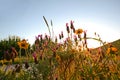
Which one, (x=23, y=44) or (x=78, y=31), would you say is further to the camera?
(x=78, y=31)

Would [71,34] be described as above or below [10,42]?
below

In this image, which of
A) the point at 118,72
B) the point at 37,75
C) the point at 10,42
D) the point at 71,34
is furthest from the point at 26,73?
the point at 10,42

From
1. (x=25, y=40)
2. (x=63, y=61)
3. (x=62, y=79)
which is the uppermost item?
(x=25, y=40)

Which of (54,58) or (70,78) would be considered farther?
(54,58)

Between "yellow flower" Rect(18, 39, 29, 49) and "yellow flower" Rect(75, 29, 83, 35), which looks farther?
"yellow flower" Rect(75, 29, 83, 35)

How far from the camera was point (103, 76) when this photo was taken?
2.76m

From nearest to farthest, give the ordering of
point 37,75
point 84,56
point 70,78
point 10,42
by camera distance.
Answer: point 70,78, point 37,75, point 84,56, point 10,42

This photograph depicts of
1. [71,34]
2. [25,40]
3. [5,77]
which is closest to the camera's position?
[5,77]

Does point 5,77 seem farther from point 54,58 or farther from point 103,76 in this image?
point 103,76

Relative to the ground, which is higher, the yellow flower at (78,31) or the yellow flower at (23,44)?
the yellow flower at (78,31)

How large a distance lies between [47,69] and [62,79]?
15.4 inches

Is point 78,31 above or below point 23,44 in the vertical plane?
above

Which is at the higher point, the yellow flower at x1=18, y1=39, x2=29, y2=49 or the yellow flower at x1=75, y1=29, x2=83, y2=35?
the yellow flower at x1=75, y1=29, x2=83, y2=35

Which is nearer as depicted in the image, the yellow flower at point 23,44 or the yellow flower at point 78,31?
the yellow flower at point 23,44
